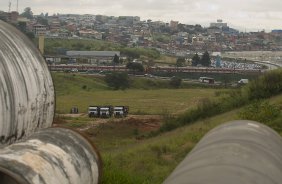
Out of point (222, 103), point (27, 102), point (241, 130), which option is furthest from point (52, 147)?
point (222, 103)

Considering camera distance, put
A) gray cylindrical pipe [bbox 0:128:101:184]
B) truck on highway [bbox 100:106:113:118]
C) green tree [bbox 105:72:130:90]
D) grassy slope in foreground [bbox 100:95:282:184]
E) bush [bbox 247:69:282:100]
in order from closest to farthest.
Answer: gray cylindrical pipe [bbox 0:128:101:184] < grassy slope in foreground [bbox 100:95:282:184] < bush [bbox 247:69:282:100] < truck on highway [bbox 100:106:113:118] < green tree [bbox 105:72:130:90]

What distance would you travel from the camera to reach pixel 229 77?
282ft

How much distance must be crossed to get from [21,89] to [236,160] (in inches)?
208

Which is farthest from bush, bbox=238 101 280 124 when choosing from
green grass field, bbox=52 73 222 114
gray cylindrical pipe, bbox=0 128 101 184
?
green grass field, bbox=52 73 222 114

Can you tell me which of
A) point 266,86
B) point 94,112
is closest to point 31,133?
point 266,86

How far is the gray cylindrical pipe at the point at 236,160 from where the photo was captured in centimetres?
505

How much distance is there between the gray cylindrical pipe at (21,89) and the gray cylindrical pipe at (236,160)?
3.58 metres

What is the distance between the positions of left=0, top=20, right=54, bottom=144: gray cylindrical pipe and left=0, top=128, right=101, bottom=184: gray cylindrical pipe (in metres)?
0.70

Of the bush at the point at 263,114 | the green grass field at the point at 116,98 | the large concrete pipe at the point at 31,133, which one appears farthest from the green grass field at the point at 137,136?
the large concrete pipe at the point at 31,133

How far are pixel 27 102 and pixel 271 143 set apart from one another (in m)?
4.78

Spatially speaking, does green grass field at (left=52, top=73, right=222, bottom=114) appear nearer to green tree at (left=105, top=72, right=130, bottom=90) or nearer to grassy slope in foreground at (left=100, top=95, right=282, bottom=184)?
green tree at (left=105, top=72, right=130, bottom=90)

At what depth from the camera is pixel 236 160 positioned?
226 inches

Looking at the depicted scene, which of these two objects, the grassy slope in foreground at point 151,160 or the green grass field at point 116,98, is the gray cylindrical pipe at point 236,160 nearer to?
the grassy slope in foreground at point 151,160

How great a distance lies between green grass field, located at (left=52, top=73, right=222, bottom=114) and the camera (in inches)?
1706
